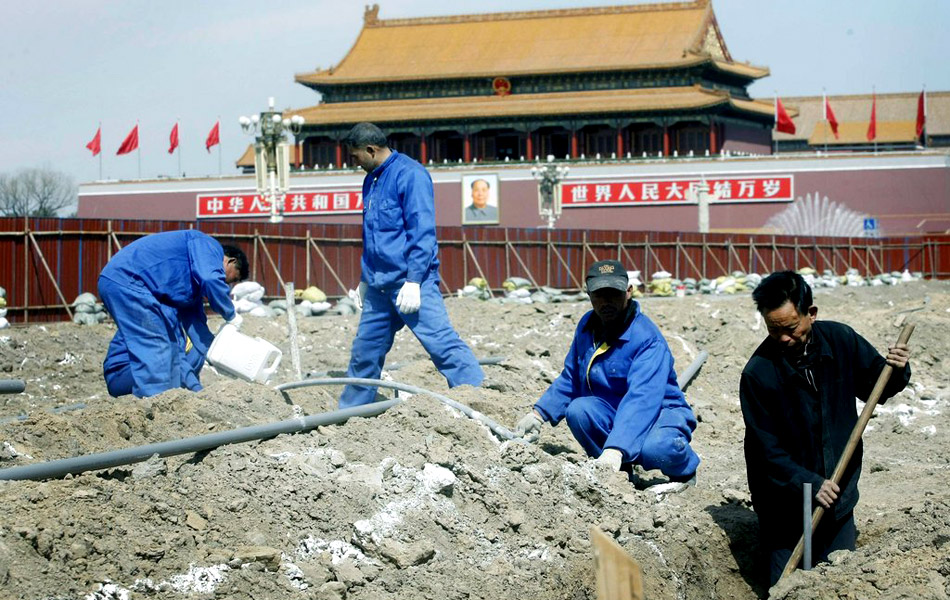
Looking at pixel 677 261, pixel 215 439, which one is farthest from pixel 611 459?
pixel 677 261

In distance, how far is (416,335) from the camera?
6941 millimetres

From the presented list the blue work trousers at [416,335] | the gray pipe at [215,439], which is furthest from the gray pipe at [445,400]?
the blue work trousers at [416,335]

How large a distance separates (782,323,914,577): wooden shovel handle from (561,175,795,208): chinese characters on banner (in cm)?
3780

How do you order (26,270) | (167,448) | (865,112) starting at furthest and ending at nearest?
(865,112) → (26,270) → (167,448)

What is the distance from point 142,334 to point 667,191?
3639 cm

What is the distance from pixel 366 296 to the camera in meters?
7.36

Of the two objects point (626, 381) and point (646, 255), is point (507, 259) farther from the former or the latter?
point (626, 381)

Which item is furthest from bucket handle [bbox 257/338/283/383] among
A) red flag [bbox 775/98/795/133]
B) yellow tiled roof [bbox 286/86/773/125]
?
red flag [bbox 775/98/795/133]

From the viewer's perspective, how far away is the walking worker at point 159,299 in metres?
7.04

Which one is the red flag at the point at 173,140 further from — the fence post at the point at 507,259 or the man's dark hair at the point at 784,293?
the man's dark hair at the point at 784,293

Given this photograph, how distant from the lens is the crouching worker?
5508mm

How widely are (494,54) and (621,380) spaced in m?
43.9

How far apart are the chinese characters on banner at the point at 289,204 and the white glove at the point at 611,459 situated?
38157 mm

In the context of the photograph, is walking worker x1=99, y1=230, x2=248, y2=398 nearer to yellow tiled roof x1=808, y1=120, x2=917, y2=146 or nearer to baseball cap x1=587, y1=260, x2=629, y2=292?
baseball cap x1=587, y1=260, x2=629, y2=292
